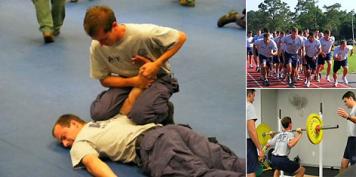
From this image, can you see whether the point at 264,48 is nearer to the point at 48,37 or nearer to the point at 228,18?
the point at 228,18

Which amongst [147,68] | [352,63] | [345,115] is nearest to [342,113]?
[345,115]

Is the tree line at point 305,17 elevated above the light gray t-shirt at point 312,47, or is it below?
above

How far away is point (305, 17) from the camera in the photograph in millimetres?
1370

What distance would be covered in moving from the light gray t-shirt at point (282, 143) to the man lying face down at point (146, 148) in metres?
0.26

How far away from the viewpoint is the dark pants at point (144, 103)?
6.22 ft

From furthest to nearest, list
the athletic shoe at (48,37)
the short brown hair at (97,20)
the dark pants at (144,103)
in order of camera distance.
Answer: the athletic shoe at (48,37) < the dark pants at (144,103) < the short brown hair at (97,20)

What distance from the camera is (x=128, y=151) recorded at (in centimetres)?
186

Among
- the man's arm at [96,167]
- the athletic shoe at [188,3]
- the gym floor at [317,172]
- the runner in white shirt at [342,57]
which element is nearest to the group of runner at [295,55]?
the runner in white shirt at [342,57]

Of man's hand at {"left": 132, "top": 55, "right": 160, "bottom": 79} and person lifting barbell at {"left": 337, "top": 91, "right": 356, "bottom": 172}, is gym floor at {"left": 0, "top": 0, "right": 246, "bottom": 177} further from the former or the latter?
person lifting barbell at {"left": 337, "top": 91, "right": 356, "bottom": 172}

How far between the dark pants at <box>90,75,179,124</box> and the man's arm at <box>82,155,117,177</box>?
217mm

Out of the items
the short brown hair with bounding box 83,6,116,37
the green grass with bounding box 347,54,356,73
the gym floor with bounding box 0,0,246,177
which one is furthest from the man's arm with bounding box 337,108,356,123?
the short brown hair with bounding box 83,6,116,37

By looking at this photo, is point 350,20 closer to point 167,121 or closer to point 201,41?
point 167,121

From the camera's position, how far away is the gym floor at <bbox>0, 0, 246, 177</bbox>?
197 cm

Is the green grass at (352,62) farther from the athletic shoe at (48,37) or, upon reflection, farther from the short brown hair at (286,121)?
the athletic shoe at (48,37)
